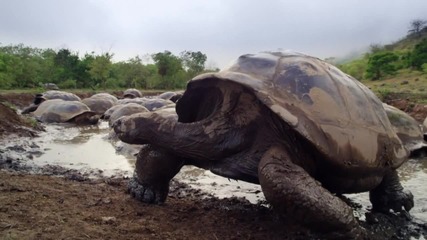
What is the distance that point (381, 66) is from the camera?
41.5m

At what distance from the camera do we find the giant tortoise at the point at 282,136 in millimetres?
2881

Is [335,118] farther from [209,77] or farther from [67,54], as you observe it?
[67,54]

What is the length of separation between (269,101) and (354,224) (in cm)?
102

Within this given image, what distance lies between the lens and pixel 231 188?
17.5 feet

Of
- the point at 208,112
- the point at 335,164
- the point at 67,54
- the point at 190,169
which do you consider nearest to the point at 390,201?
the point at 335,164

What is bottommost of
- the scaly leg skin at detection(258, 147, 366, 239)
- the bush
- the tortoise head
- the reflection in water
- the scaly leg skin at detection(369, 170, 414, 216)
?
the bush

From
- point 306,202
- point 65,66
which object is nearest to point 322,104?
point 306,202

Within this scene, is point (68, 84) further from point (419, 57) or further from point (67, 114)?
point (419, 57)

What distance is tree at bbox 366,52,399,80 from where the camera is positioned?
41031 mm

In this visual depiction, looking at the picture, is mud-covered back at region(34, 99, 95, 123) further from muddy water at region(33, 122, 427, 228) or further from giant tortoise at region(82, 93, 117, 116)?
giant tortoise at region(82, 93, 117, 116)

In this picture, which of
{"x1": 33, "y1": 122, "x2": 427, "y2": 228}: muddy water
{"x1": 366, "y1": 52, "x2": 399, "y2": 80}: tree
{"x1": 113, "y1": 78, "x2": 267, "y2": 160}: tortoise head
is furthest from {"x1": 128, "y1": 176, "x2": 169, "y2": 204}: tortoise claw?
{"x1": 366, "y1": 52, "x2": 399, "y2": 80}: tree

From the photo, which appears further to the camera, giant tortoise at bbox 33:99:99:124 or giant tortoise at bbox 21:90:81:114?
giant tortoise at bbox 21:90:81:114

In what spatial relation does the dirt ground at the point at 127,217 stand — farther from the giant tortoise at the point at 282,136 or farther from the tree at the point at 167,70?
the tree at the point at 167,70

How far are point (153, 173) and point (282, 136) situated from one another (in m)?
1.35
